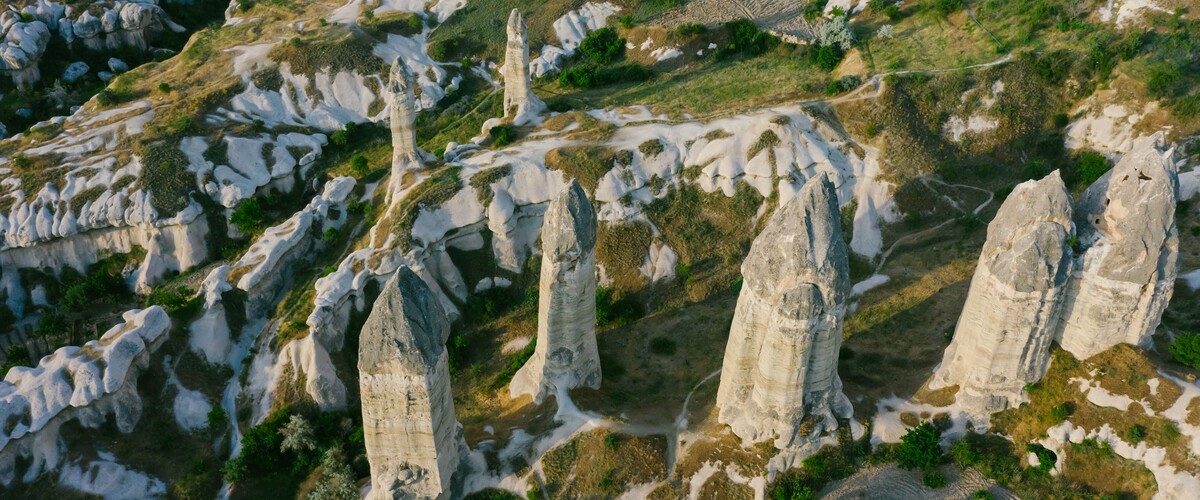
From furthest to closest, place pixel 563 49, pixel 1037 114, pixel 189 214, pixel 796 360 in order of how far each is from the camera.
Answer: pixel 563 49
pixel 1037 114
pixel 189 214
pixel 796 360

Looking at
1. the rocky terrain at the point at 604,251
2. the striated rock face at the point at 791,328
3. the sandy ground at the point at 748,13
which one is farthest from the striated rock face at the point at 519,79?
the striated rock face at the point at 791,328

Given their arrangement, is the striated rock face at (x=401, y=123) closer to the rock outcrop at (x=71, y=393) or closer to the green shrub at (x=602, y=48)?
the rock outcrop at (x=71, y=393)

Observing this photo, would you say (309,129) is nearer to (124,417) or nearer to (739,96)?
(124,417)

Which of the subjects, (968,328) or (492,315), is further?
(492,315)

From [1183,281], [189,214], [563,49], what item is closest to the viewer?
[1183,281]

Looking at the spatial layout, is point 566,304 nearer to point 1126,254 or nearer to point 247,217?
point 1126,254

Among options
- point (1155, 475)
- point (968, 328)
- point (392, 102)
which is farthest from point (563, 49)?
point (1155, 475)
